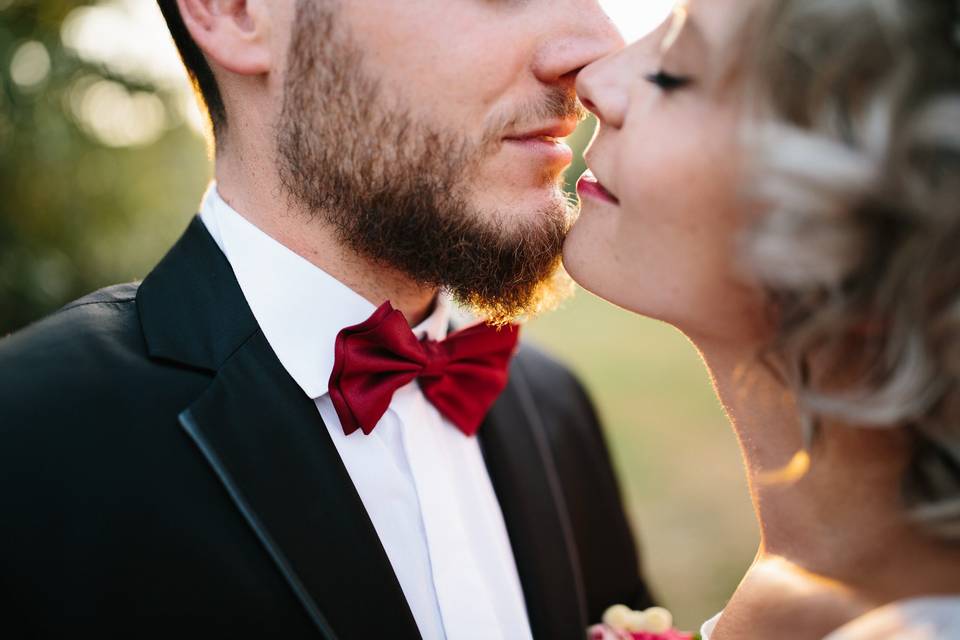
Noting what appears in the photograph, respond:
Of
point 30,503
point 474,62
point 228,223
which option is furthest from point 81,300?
point 474,62

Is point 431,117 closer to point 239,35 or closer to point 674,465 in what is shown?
point 239,35

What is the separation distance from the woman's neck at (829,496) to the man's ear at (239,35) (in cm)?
134

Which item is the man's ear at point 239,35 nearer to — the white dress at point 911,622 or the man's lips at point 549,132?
the man's lips at point 549,132

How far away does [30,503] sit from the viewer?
1.75 metres

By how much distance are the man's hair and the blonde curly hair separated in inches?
60.9

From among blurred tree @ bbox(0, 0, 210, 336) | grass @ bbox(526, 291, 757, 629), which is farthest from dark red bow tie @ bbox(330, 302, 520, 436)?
blurred tree @ bbox(0, 0, 210, 336)

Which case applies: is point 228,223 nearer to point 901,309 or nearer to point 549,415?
point 549,415

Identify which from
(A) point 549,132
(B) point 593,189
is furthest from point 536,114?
(B) point 593,189

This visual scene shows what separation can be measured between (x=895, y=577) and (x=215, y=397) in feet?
4.66

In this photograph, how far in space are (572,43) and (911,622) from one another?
153 centimetres

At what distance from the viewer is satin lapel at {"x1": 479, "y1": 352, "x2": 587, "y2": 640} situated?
2.34 m

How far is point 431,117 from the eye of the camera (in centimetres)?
222

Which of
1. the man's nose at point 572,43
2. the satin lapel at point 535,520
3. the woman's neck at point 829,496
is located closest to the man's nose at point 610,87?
the man's nose at point 572,43

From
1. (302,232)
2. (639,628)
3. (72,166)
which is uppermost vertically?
(302,232)
